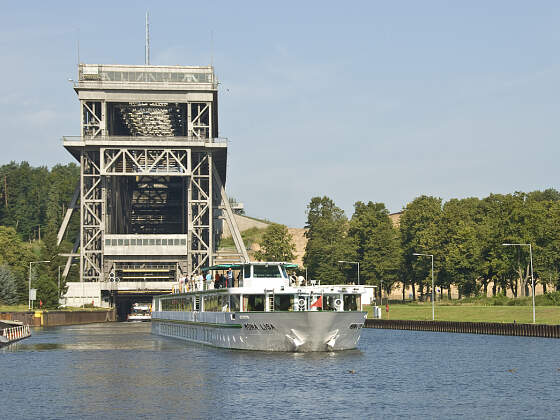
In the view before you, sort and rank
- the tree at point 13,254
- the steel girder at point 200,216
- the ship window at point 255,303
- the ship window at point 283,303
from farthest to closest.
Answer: the tree at point 13,254 → the steel girder at point 200,216 → the ship window at point 255,303 → the ship window at point 283,303

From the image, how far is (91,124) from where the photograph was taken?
157 metres

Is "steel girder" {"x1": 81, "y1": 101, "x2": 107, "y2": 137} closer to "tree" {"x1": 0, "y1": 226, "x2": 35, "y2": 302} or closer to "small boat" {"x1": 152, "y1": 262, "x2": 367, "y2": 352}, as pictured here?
"tree" {"x1": 0, "y1": 226, "x2": 35, "y2": 302}

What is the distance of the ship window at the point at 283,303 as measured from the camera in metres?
67.8

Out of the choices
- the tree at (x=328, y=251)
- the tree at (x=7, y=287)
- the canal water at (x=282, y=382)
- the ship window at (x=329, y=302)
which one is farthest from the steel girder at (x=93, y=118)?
the ship window at (x=329, y=302)

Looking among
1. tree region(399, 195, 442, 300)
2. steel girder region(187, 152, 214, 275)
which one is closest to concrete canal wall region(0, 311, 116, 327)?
steel girder region(187, 152, 214, 275)

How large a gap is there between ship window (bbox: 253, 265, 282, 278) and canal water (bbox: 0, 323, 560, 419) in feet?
23.5

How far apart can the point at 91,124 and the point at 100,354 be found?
90.8 m

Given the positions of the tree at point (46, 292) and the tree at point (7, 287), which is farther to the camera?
the tree at point (46, 292)

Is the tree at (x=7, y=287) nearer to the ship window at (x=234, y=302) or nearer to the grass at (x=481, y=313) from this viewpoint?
the grass at (x=481, y=313)

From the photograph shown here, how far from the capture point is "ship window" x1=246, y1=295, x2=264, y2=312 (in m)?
68.4

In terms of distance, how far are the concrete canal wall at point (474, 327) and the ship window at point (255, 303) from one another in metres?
33.0

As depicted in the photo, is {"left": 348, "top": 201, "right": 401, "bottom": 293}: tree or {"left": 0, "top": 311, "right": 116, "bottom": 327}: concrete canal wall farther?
{"left": 348, "top": 201, "right": 401, "bottom": 293}: tree

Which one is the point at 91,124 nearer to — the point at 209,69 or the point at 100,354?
the point at 209,69

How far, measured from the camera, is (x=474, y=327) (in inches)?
3898
